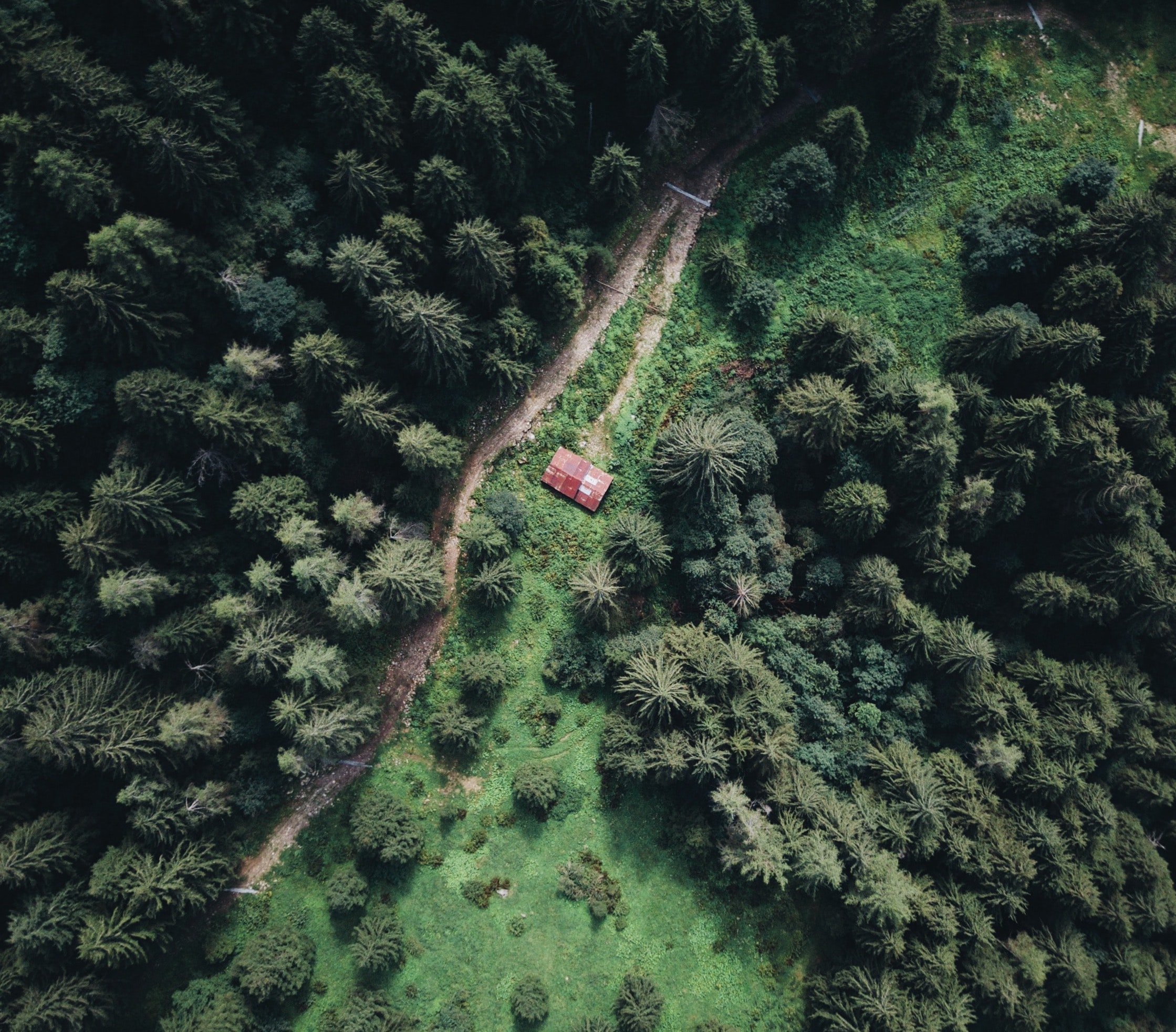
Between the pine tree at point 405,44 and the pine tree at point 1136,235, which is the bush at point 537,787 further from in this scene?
the pine tree at point 1136,235

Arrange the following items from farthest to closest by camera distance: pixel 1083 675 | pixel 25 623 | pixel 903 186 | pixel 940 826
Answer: pixel 903 186 < pixel 1083 675 < pixel 940 826 < pixel 25 623

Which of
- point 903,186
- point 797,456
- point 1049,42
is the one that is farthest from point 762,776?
point 1049,42

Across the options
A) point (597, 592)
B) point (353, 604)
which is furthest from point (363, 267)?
point (597, 592)

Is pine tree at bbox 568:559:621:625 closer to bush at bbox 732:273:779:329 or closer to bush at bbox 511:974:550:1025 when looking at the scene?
bush at bbox 732:273:779:329

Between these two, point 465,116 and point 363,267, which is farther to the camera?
point 465,116

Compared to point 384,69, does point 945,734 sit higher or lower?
lower

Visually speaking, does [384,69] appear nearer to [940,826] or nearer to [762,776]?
[762,776]

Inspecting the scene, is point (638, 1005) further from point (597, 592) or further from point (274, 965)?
point (597, 592)
